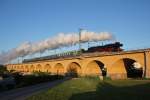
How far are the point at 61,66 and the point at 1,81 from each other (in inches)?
2230

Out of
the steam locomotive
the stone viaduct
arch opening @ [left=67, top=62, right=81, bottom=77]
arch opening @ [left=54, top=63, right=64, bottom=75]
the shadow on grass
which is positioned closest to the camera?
the shadow on grass

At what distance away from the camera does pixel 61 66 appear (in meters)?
90.0

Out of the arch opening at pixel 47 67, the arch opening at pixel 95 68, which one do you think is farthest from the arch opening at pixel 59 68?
the arch opening at pixel 95 68

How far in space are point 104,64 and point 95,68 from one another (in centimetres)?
1109

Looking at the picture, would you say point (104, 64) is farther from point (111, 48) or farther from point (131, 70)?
point (131, 70)

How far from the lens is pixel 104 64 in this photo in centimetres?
6581

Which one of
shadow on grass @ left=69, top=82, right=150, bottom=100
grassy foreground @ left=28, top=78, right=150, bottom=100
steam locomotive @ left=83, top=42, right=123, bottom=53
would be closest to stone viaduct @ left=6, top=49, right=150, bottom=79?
steam locomotive @ left=83, top=42, right=123, bottom=53

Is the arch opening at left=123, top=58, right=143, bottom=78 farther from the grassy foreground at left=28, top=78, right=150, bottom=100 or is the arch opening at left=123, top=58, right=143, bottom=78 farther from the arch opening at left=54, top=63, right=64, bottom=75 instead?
the grassy foreground at left=28, top=78, right=150, bottom=100

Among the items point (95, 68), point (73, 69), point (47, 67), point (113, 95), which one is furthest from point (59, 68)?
point (113, 95)

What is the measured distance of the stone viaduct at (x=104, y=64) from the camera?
5375 cm

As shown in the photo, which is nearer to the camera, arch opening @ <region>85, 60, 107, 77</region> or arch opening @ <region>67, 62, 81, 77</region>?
arch opening @ <region>85, 60, 107, 77</region>

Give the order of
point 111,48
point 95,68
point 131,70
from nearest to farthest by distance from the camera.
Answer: point 111,48, point 131,70, point 95,68

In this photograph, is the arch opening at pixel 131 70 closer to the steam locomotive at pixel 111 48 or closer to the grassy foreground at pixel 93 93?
the steam locomotive at pixel 111 48

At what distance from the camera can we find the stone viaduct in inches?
2116
